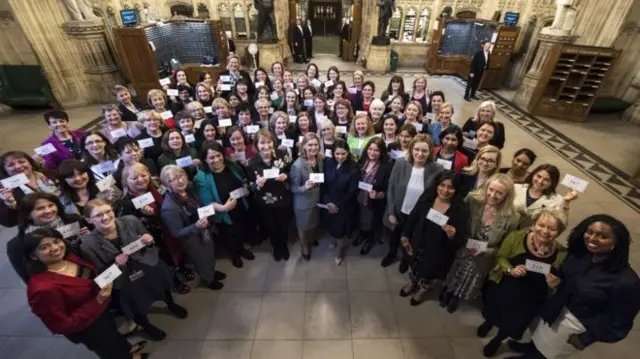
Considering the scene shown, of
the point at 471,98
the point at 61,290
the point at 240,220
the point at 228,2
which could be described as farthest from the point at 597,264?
the point at 228,2

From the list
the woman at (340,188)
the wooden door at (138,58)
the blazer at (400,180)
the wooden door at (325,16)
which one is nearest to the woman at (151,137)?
the woman at (340,188)

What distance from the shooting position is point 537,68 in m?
8.59

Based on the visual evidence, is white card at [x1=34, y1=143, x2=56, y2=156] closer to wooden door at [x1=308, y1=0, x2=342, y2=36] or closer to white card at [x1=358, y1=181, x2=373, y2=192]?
white card at [x1=358, y1=181, x2=373, y2=192]

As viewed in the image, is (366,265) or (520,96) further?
(520,96)

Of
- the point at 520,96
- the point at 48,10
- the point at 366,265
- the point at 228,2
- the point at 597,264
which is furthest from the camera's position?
the point at 228,2

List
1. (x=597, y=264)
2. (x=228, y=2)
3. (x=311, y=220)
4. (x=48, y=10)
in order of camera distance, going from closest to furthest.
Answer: (x=597, y=264) → (x=311, y=220) → (x=48, y=10) → (x=228, y=2)

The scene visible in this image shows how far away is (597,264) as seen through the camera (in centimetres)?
187

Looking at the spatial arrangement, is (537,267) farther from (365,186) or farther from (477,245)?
(365,186)

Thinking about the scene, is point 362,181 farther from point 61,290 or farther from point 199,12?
point 199,12

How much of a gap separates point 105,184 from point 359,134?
9.26 ft

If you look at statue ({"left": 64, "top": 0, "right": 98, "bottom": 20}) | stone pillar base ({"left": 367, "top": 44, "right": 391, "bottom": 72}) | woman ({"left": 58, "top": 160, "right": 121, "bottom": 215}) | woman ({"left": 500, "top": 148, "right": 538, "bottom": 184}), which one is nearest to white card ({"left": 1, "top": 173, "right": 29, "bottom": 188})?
woman ({"left": 58, "top": 160, "right": 121, "bottom": 215})

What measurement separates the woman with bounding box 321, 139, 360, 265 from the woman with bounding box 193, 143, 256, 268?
0.95m

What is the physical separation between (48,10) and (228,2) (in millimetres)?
6465

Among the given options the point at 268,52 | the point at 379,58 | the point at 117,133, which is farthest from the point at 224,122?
the point at 379,58
